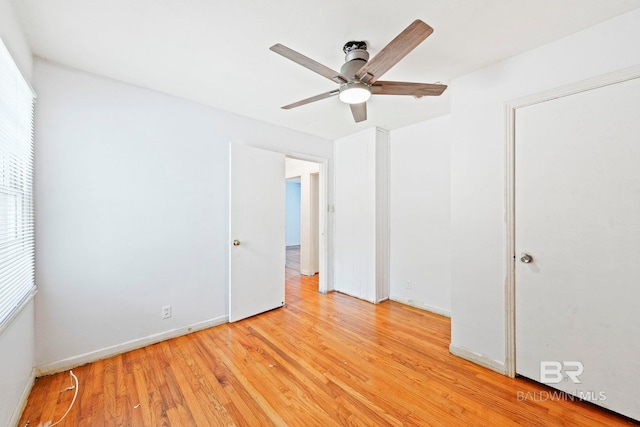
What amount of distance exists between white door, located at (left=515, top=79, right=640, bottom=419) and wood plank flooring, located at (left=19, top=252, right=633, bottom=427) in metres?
0.26

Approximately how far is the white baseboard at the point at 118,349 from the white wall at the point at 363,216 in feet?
5.98

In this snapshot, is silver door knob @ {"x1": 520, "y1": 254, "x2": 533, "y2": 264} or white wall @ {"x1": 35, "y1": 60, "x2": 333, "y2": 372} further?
white wall @ {"x1": 35, "y1": 60, "x2": 333, "y2": 372}

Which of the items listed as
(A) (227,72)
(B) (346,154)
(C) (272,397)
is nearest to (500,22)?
(A) (227,72)

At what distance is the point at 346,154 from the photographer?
3783mm

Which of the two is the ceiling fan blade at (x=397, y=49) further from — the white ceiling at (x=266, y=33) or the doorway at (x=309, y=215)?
the doorway at (x=309, y=215)

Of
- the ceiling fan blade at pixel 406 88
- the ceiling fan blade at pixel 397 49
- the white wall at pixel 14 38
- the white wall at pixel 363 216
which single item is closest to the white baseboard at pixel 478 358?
the white wall at pixel 363 216

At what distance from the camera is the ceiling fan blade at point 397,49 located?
3.87ft

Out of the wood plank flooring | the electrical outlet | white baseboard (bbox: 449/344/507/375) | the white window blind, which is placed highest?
the white window blind

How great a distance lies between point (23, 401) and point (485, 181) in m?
3.55

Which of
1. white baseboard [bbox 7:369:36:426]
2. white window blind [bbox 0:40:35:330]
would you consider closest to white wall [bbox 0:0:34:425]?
white baseboard [bbox 7:369:36:426]

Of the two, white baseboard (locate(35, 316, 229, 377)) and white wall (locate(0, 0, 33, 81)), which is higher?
white wall (locate(0, 0, 33, 81))

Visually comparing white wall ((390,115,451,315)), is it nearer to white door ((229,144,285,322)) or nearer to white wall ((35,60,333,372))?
white door ((229,144,285,322))

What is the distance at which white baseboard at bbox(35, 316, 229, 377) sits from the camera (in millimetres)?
1918

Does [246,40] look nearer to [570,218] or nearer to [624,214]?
[570,218]
